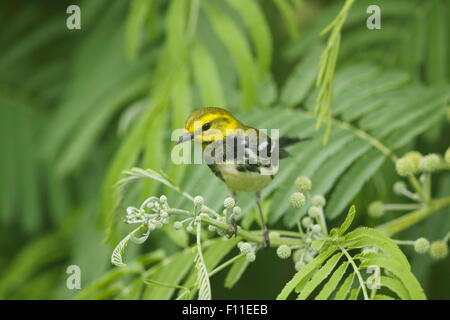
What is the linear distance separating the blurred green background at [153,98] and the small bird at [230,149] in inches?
8.1

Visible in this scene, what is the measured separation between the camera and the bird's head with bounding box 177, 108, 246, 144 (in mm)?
1091

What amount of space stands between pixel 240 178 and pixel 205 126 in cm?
13

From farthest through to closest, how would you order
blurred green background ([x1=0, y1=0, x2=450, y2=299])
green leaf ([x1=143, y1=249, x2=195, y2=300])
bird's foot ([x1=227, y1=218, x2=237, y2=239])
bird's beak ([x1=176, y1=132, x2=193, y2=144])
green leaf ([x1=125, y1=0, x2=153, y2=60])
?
1. green leaf ([x1=125, y1=0, x2=153, y2=60])
2. blurred green background ([x1=0, y1=0, x2=450, y2=299])
3. green leaf ([x1=143, y1=249, x2=195, y2=300])
4. bird's beak ([x1=176, y1=132, x2=193, y2=144])
5. bird's foot ([x1=227, y1=218, x2=237, y2=239])

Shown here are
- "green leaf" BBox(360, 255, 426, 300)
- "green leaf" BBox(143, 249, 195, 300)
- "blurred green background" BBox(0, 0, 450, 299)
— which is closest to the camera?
"green leaf" BBox(360, 255, 426, 300)

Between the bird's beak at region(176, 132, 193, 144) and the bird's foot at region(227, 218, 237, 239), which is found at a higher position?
the bird's beak at region(176, 132, 193, 144)

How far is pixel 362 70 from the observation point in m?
1.86

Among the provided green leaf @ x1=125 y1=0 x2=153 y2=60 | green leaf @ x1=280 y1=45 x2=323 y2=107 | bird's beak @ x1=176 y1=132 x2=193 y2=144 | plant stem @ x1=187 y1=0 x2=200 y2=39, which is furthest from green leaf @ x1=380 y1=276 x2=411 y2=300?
green leaf @ x1=125 y1=0 x2=153 y2=60

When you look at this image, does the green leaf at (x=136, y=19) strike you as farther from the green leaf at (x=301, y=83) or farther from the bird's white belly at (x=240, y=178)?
the bird's white belly at (x=240, y=178)

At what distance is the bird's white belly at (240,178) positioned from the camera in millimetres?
1100

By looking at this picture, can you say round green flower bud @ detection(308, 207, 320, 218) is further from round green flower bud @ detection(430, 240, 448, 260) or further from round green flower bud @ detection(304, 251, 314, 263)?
round green flower bud @ detection(430, 240, 448, 260)

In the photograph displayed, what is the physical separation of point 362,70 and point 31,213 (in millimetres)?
1625

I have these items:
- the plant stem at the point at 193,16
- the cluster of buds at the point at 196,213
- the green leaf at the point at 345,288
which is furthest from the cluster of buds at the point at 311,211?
the plant stem at the point at 193,16

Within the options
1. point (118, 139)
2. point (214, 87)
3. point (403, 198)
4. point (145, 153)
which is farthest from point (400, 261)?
point (118, 139)

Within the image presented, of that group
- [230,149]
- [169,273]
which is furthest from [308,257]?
[169,273]
